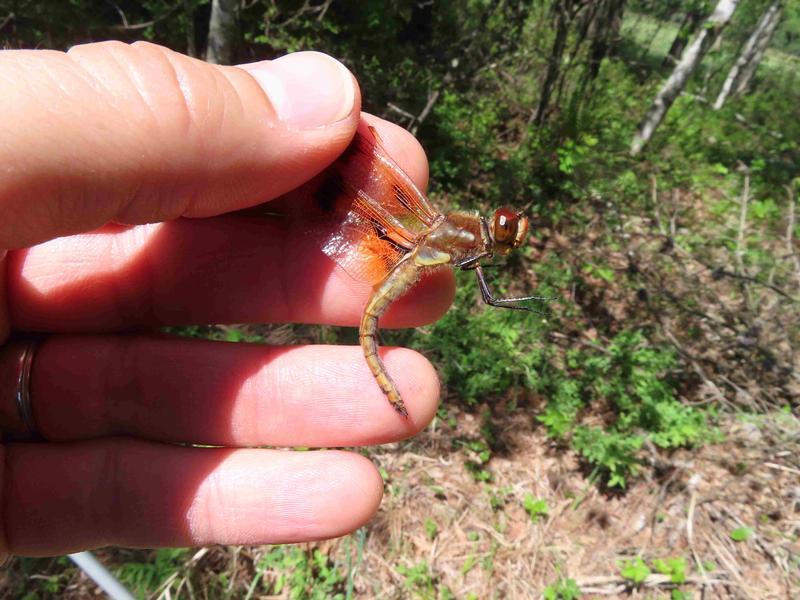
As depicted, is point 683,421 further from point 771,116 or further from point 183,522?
point 771,116

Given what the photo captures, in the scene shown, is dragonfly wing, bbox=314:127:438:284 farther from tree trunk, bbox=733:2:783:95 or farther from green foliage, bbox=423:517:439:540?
tree trunk, bbox=733:2:783:95

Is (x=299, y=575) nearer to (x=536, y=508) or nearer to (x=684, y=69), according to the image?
(x=536, y=508)

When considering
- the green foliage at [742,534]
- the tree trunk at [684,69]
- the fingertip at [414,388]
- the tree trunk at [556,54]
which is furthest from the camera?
the tree trunk at [684,69]

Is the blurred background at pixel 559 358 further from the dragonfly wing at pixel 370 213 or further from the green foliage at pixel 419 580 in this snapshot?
the dragonfly wing at pixel 370 213

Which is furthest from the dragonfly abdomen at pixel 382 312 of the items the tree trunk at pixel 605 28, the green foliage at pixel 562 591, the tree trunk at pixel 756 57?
the tree trunk at pixel 756 57

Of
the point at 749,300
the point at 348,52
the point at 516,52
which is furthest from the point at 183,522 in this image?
the point at 516,52

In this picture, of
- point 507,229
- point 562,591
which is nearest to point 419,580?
point 562,591
